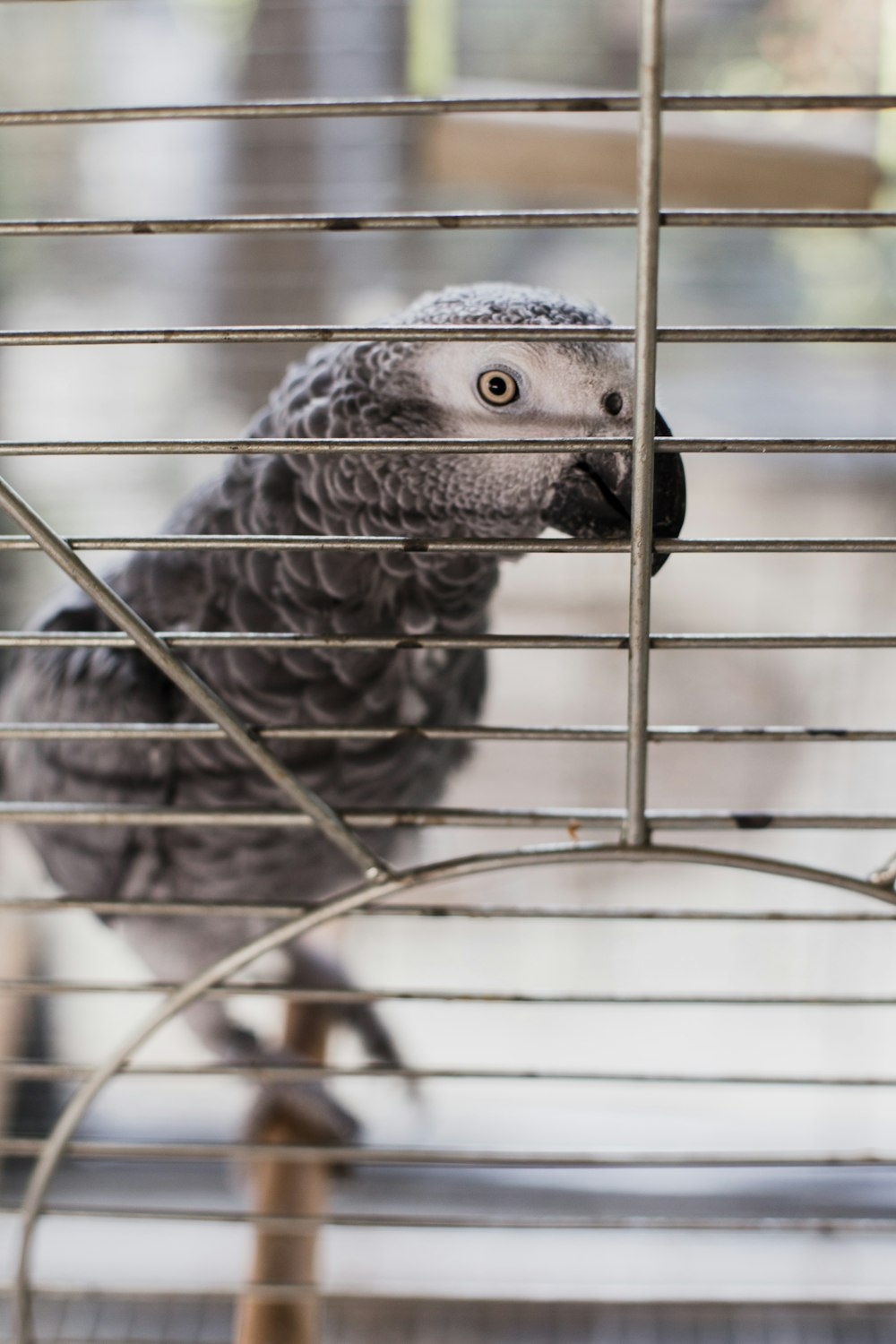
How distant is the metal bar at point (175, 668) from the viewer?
1.51 ft

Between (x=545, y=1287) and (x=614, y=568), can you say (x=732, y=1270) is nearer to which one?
(x=545, y=1287)

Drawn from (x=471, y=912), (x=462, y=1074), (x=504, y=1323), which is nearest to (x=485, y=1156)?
(x=462, y=1074)

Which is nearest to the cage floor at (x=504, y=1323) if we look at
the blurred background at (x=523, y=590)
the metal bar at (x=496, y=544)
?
the blurred background at (x=523, y=590)

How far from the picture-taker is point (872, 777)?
58.2 inches

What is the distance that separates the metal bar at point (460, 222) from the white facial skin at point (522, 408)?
169 mm

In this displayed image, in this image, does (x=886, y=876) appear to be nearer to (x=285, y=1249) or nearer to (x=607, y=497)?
(x=607, y=497)

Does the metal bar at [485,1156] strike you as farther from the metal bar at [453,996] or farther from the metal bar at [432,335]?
the metal bar at [432,335]

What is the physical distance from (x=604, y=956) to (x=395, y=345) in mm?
961

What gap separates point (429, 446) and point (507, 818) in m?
0.18

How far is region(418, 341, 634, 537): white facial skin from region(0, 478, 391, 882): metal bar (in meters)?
0.27

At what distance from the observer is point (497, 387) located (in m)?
0.67

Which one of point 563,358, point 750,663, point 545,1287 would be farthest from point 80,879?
point 750,663

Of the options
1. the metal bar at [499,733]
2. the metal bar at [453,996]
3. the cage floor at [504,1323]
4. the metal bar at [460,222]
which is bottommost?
the cage floor at [504,1323]

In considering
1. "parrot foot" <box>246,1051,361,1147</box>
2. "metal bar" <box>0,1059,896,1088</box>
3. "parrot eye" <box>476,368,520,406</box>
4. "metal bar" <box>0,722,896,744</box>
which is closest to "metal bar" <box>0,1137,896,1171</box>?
"metal bar" <box>0,1059,896,1088</box>
